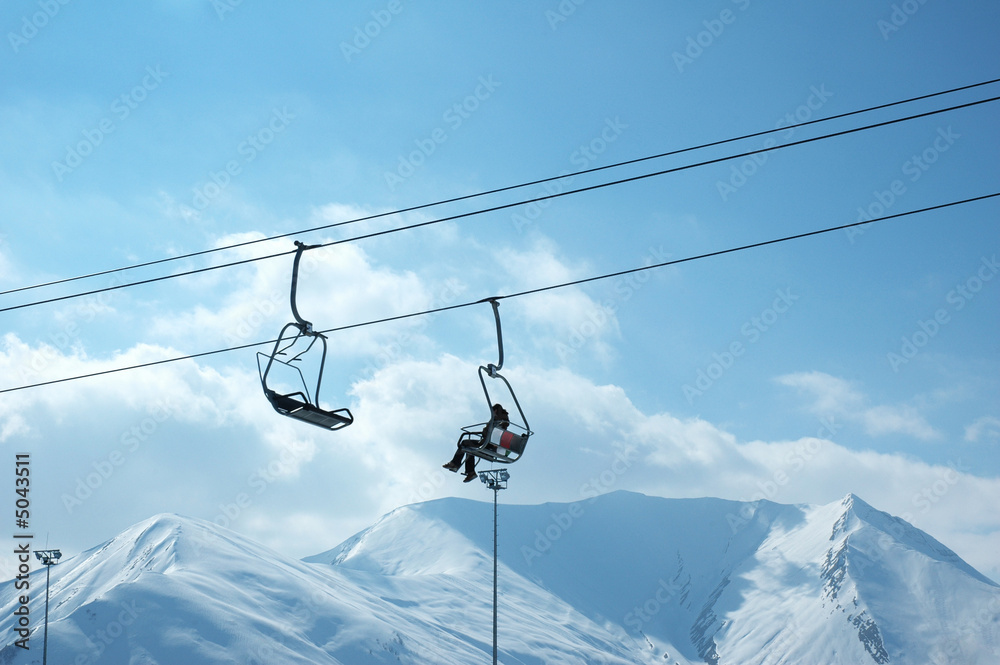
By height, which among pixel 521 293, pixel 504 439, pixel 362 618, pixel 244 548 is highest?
pixel 244 548

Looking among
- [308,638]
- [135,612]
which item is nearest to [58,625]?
[135,612]

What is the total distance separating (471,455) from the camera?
655 inches

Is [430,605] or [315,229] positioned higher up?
[430,605]

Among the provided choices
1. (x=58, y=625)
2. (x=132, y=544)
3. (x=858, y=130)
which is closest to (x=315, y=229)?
(x=858, y=130)

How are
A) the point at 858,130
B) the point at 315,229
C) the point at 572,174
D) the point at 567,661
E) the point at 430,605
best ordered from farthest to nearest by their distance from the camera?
the point at 430,605 < the point at 567,661 < the point at 315,229 < the point at 572,174 < the point at 858,130

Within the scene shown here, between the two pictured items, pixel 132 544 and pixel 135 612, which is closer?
pixel 135 612

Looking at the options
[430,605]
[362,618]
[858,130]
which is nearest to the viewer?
[858,130]

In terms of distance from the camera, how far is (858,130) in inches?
551

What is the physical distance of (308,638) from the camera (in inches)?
5507

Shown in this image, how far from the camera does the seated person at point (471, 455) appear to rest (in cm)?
1596

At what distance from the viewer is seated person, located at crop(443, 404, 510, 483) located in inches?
628

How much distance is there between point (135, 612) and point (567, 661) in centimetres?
8400

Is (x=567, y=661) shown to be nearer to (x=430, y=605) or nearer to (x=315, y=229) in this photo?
(x=430, y=605)

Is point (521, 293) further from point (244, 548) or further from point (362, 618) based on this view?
point (244, 548)
